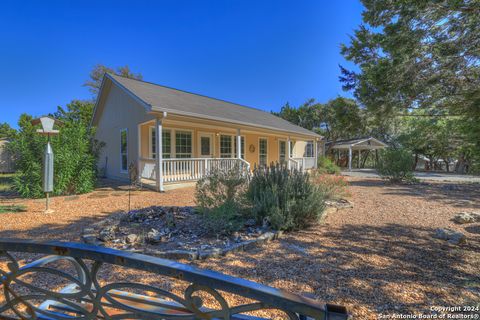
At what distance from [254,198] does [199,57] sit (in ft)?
54.3

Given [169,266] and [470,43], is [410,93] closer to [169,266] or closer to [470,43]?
[470,43]

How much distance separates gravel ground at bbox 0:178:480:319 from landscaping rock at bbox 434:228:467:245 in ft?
0.33

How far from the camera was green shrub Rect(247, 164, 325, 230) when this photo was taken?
4.28 m

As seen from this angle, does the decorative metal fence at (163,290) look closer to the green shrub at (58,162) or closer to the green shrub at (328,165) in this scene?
the green shrub at (58,162)

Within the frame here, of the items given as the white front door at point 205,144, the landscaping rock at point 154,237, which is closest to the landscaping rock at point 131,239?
the landscaping rock at point 154,237

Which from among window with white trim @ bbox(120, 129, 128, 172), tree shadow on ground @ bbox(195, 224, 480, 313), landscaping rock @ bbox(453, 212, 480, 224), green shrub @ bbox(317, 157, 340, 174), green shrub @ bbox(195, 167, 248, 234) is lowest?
tree shadow on ground @ bbox(195, 224, 480, 313)

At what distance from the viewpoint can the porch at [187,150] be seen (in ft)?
30.6

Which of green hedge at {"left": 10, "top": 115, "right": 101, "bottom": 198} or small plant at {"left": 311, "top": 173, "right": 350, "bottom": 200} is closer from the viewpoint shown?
small plant at {"left": 311, "top": 173, "right": 350, "bottom": 200}

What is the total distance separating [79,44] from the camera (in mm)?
13797

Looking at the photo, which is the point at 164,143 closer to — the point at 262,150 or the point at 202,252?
the point at 262,150

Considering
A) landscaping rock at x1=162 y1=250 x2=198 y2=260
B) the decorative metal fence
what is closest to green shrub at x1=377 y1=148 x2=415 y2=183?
landscaping rock at x1=162 y1=250 x2=198 y2=260

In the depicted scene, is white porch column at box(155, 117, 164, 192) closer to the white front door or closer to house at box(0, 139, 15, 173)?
the white front door

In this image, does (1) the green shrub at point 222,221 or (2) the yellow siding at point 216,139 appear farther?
(2) the yellow siding at point 216,139

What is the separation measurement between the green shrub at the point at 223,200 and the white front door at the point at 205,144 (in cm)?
762
